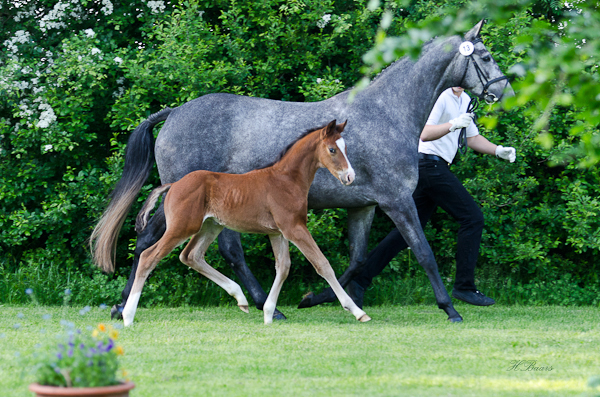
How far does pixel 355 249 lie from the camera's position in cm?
624

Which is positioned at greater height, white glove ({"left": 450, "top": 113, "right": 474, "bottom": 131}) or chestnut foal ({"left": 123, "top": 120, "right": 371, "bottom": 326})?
white glove ({"left": 450, "top": 113, "right": 474, "bottom": 131})

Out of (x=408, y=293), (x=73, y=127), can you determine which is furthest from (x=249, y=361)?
(x=73, y=127)

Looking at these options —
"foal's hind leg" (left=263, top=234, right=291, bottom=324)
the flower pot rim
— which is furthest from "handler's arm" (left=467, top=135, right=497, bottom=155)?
the flower pot rim

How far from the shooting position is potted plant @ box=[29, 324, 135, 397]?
2.53 m

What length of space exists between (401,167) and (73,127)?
11.8 ft

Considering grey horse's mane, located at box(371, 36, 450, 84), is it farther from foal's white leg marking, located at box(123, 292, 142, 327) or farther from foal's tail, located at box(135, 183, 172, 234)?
foal's white leg marking, located at box(123, 292, 142, 327)

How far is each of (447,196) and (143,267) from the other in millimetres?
2790

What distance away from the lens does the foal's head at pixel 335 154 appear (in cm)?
512

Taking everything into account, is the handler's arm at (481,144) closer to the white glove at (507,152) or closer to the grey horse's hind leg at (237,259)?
the white glove at (507,152)

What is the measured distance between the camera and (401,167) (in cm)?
566

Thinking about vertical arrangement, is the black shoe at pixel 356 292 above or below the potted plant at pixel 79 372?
below

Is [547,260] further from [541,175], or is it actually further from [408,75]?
[408,75]

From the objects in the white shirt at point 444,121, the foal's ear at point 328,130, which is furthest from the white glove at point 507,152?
the foal's ear at point 328,130

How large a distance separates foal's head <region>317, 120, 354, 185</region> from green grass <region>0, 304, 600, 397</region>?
1.18 meters
